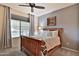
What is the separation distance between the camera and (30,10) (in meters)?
1.86

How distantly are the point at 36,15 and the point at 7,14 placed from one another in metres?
0.63

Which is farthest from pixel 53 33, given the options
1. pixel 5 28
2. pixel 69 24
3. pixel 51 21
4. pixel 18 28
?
pixel 5 28

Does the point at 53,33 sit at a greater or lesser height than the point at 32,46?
greater

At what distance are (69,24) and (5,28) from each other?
1.37 meters

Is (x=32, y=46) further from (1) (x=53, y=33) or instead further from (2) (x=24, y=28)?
(1) (x=53, y=33)

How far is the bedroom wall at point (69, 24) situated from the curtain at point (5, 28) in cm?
103

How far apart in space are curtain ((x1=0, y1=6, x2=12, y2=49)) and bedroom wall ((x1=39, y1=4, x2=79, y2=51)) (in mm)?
1026

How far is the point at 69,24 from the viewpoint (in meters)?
1.84

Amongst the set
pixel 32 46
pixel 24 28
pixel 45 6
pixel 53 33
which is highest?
pixel 45 6

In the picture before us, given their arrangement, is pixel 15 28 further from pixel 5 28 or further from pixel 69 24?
pixel 69 24

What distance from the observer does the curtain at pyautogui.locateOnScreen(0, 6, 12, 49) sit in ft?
5.81

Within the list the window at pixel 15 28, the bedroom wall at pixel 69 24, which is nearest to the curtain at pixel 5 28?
the window at pixel 15 28

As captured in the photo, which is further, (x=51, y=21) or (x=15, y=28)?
(x=51, y=21)

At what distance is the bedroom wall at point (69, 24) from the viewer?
179 centimetres
